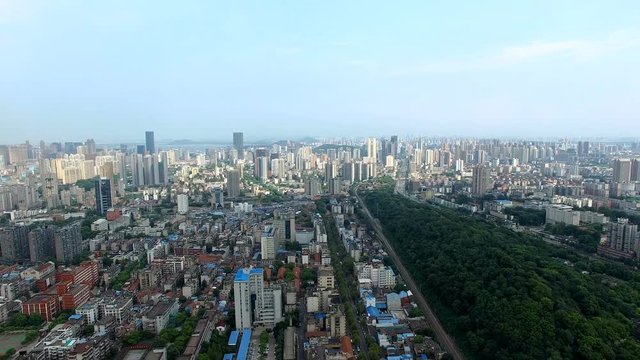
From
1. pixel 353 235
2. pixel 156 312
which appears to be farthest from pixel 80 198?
pixel 156 312

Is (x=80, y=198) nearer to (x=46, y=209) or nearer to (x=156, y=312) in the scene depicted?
(x=46, y=209)

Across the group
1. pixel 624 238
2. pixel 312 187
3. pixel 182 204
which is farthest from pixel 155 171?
pixel 624 238

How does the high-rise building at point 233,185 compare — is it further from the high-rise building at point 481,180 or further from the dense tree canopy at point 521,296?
the dense tree canopy at point 521,296

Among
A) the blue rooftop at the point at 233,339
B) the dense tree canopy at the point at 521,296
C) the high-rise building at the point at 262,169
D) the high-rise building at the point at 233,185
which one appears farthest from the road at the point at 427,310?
the high-rise building at the point at 262,169

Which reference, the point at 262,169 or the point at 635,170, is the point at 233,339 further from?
the point at 635,170

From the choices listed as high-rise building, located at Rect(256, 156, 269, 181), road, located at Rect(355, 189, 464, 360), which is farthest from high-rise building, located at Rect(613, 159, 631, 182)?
high-rise building, located at Rect(256, 156, 269, 181)

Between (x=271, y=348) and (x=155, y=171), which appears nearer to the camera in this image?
(x=271, y=348)
